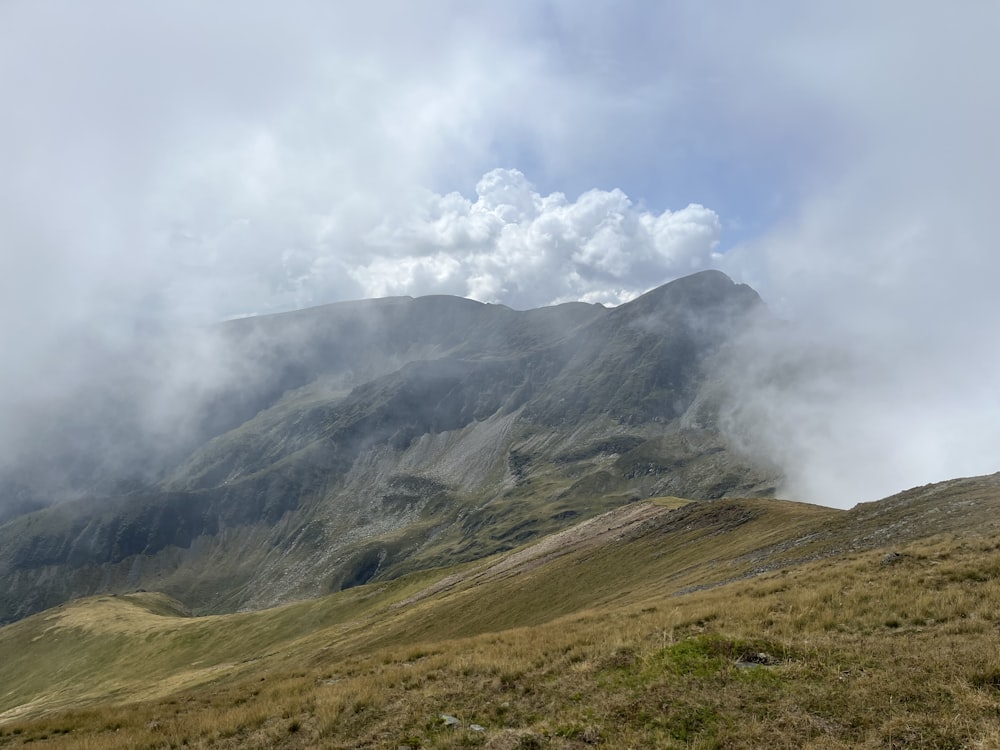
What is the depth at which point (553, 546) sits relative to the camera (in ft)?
343

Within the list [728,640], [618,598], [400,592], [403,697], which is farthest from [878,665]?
[400,592]

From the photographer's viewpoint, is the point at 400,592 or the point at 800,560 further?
the point at 400,592

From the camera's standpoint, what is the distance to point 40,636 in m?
194

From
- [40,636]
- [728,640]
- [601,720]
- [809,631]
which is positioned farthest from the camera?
[40,636]

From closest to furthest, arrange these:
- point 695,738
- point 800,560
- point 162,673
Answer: point 695,738, point 800,560, point 162,673

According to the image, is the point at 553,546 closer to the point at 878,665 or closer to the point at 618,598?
the point at 618,598

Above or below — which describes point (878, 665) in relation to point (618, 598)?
above

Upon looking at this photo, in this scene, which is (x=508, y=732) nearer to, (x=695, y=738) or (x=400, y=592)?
(x=695, y=738)

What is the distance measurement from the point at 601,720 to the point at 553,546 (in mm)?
93739

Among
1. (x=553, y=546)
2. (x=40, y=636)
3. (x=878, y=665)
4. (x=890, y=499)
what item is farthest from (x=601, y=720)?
(x=40, y=636)

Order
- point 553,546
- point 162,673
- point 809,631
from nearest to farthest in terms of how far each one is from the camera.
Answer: point 809,631 → point 553,546 → point 162,673

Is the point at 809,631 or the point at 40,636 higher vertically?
A: the point at 809,631

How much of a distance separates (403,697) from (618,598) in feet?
117

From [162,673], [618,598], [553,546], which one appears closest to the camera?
[618,598]
